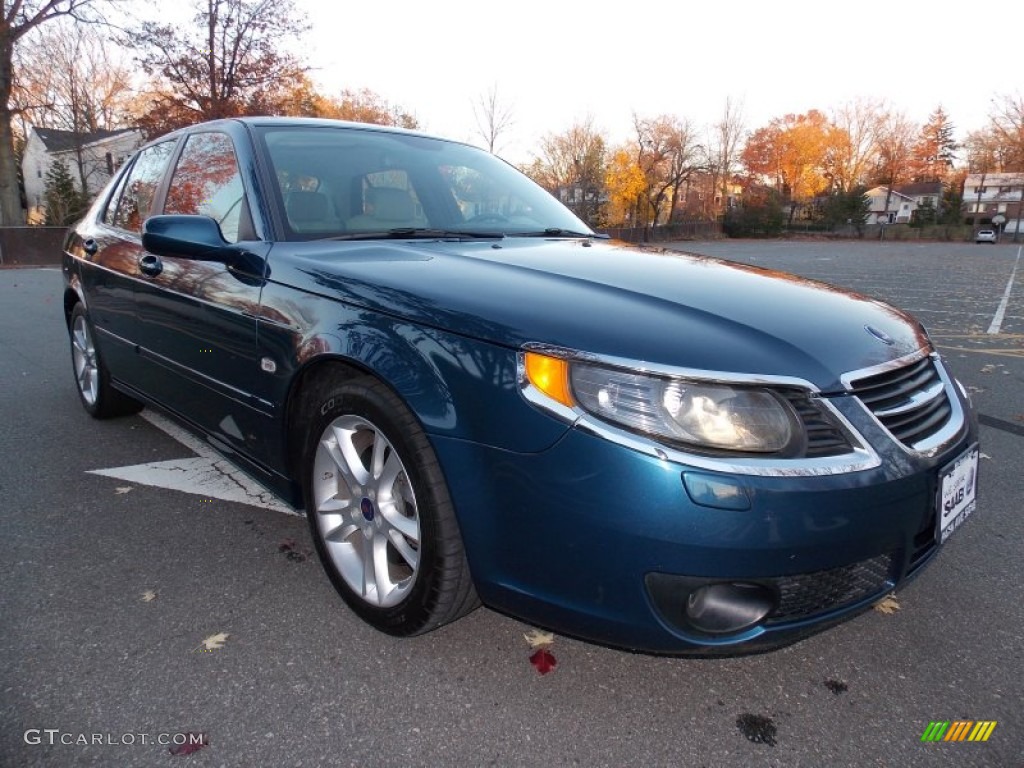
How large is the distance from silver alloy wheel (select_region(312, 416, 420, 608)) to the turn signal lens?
502mm

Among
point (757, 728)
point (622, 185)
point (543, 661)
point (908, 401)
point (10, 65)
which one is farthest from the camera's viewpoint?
point (622, 185)

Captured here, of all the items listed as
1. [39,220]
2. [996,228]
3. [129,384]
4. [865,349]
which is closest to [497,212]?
[865,349]

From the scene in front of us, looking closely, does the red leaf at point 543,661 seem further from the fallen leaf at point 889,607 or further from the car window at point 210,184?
the car window at point 210,184

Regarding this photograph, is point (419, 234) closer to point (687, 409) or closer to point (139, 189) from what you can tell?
point (687, 409)

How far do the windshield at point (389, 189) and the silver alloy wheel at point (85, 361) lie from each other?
221 centimetres

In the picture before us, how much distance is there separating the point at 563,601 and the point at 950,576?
→ 1.71m

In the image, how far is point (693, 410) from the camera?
Result: 155cm

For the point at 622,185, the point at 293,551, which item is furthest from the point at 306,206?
the point at 622,185

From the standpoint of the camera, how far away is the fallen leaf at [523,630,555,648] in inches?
82.7

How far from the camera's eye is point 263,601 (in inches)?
90.0

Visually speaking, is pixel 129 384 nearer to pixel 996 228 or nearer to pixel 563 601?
pixel 563 601

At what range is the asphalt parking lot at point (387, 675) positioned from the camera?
5.48ft
